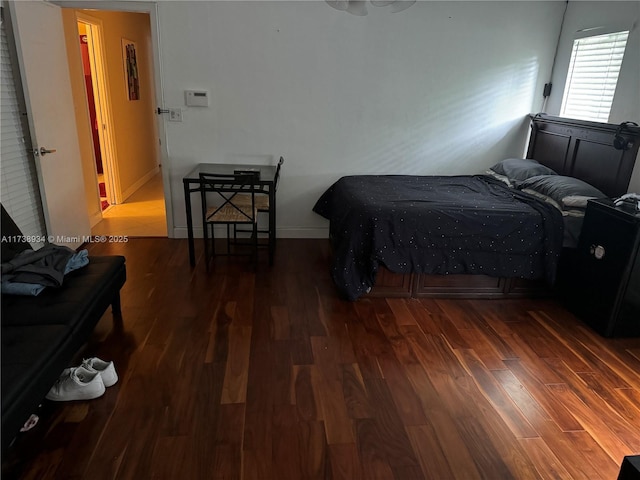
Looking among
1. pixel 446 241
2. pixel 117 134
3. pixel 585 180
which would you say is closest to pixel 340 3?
pixel 446 241

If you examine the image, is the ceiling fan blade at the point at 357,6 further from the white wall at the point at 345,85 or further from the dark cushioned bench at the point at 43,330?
the dark cushioned bench at the point at 43,330

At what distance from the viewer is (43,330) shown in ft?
6.20

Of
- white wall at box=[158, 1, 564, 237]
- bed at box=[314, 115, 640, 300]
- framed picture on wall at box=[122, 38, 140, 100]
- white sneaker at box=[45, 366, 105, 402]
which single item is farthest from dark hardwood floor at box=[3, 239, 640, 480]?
framed picture on wall at box=[122, 38, 140, 100]

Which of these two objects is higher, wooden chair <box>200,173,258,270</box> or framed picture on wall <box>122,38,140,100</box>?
framed picture on wall <box>122,38,140,100</box>

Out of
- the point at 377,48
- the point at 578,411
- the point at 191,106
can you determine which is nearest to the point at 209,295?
the point at 191,106

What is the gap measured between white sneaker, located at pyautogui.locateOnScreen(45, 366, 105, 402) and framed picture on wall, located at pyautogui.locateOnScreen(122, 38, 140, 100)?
15.2 ft

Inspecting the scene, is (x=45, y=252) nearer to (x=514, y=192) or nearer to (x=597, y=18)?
(x=514, y=192)

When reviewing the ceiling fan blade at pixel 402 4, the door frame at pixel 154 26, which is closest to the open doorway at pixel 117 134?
the door frame at pixel 154 26

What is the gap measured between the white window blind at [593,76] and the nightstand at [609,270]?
1071mm

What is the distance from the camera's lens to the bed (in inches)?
119

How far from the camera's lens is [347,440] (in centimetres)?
190

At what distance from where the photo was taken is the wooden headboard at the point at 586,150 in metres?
3.14

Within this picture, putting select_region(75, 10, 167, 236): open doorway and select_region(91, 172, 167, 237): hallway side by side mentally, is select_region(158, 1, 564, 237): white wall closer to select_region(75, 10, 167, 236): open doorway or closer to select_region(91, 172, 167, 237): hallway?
select_region(91, 172, 167, 237): hallway

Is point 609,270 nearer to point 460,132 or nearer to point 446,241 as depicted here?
point 446,241
